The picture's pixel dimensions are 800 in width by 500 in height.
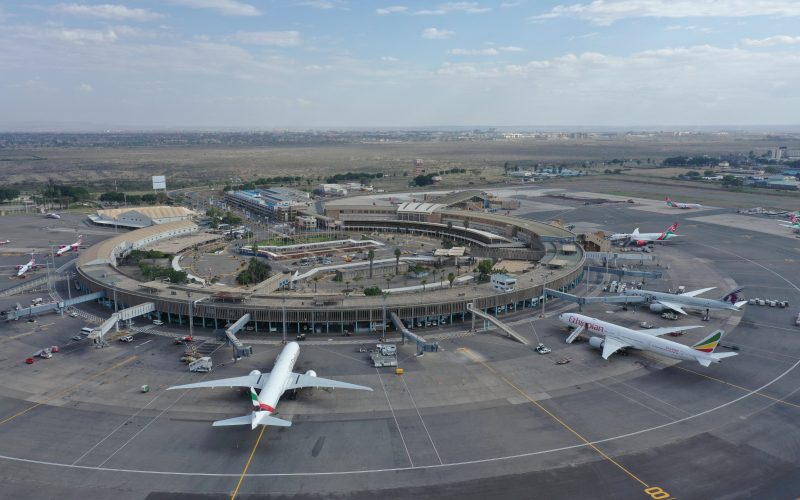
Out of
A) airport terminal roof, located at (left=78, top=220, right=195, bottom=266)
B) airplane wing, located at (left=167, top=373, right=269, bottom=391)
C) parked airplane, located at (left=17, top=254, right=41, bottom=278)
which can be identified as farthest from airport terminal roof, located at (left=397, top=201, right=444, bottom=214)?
airplane wing, located at (left=167, top=373, right=269, bottom=391)

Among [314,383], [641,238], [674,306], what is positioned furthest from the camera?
[641,238]

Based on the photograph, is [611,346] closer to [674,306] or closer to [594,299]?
[594,299]

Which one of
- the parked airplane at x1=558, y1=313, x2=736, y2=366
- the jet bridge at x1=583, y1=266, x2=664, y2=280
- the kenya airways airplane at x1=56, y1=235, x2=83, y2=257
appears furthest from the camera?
the kenya airways airplane at x1=56, y1=235, x2=83, y2=257

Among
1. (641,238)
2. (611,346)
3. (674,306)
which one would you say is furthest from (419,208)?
(611,346)

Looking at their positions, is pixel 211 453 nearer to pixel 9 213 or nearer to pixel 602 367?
pixel 602 367

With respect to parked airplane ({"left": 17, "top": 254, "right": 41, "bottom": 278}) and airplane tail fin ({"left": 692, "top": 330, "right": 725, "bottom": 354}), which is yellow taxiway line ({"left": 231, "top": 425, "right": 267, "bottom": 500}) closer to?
airplane tail fin ({"left": 692, "top": 330, "right": 725, "bottom": 354})

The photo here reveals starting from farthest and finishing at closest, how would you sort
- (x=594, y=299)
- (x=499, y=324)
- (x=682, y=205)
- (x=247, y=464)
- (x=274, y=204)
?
(x=682, y=205)
(x=274, y=204)
(x=594, y=299)
(x=499, y=324)
(x=247, y=464)

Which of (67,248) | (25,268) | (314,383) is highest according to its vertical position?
(67,248)
